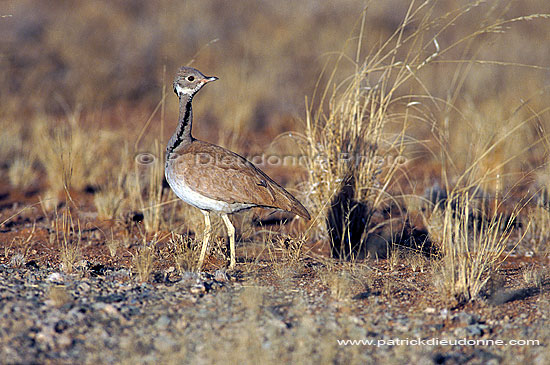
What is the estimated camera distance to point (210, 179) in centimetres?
509

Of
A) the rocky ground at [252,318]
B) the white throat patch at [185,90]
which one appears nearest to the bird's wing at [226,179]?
the white throat patch at [185,90]

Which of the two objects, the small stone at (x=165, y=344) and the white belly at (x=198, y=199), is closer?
the small stone at (x=165, y=344)

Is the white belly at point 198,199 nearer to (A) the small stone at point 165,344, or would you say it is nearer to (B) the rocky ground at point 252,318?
(B) the rocky ground at point 252,318

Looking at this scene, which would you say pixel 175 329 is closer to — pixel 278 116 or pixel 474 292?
pixel 474 292

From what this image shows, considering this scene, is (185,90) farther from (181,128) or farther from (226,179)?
(226,179)

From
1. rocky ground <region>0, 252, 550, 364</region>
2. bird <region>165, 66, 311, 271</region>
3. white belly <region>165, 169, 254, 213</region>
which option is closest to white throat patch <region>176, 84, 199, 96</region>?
bird <region>165, 66, 311, 271</region>

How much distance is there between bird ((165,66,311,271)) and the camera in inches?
199

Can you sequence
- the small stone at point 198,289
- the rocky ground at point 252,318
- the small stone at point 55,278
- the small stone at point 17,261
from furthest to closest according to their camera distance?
the small stone at point 17,261 → the small stone at point 55,278 → the small stone at point 198,289 → the rocky ground at point 252,318

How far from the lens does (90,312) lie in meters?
3.91

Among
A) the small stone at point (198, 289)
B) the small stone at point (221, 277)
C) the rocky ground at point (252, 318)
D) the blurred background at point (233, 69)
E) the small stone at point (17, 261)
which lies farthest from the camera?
the blurred background at point (233, 69)

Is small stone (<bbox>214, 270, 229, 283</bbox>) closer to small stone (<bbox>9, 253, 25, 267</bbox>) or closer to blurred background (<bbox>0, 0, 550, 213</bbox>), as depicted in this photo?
small stone (<bbox>9, 253, 25, 267</bbox>)

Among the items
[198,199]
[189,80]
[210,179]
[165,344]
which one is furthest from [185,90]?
[165,344]

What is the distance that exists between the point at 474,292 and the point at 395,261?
112cm

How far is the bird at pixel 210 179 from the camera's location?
5066 millimetres
